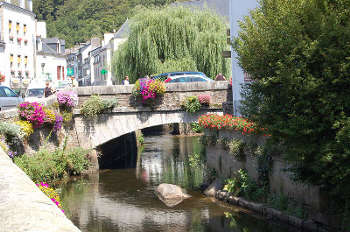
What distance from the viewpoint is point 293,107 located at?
10078 millimetres

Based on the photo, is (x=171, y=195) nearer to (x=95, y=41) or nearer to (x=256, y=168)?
(x=256, y=168)

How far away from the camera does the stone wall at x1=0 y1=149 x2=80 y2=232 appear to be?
2.96 m

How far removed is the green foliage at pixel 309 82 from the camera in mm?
9102

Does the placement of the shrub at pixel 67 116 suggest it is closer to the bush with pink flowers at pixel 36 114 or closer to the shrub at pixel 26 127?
the bush with pink flowers at pixel 36 114

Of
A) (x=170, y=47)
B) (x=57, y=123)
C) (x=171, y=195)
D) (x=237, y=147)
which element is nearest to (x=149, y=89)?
(x=57, y=123)

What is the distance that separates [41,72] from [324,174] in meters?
39.8

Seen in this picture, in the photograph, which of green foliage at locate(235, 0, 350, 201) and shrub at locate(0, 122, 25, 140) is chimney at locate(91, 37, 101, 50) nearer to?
shrub at locate(0, 122, 25, 140)

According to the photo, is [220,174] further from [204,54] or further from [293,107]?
[204,54]

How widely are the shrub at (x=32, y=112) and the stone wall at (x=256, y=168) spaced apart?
6.29 metres

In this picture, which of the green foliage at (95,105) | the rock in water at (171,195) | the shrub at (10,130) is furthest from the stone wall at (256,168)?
the shrub at (10,130)

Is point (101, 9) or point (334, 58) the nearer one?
point (334, 58)

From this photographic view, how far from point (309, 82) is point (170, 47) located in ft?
66.8

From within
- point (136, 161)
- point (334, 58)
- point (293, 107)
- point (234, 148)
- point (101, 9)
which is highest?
point (101, 9)

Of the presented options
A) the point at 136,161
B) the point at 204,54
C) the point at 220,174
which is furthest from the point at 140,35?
the point at 220,174
